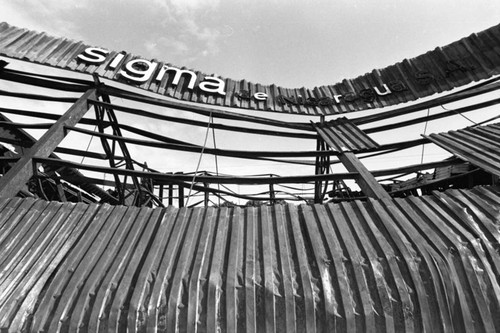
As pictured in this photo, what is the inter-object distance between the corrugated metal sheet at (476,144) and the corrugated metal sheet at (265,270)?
0.72m

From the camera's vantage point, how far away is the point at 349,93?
8.82m

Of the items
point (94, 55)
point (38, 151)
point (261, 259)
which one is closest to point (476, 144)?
point (261, 259)

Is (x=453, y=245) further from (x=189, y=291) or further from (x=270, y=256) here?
(x=189, y=291)

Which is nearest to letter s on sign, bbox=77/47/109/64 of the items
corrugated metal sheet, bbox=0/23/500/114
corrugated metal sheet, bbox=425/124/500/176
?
corrugated metal sheet, bbox=0/23/500/114

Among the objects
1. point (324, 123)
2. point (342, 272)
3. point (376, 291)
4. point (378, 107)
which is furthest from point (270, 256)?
point (378, 107)

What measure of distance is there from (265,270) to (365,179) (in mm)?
2507

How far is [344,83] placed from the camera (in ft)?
30.3

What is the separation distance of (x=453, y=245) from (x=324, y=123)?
17.2 feet

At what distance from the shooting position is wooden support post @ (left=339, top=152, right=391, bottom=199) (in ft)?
14.8

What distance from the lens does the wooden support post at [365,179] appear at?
178 inches

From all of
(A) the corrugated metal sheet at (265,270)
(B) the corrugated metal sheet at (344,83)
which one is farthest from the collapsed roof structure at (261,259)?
(B) the corrugated metal sheet at (344,83)

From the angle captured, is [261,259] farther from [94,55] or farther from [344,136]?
[94,55]

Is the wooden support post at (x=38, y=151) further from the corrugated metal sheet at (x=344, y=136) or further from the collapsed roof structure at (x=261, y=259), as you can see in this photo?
the corrugated metal sheet at (x=344, y=136)

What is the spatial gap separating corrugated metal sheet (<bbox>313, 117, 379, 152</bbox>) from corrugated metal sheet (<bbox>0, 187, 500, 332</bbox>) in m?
2.34
